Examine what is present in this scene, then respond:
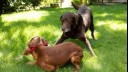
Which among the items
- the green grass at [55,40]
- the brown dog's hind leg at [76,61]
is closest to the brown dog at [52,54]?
the brown dog's hind leg at [76,61]

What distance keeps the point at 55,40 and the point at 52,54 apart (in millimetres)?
2023

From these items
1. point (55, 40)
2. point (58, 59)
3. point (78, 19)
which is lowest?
point (55, 40)

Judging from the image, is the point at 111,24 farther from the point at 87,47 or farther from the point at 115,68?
the point at 115,68

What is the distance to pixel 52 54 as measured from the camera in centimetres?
536

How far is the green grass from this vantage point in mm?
5727

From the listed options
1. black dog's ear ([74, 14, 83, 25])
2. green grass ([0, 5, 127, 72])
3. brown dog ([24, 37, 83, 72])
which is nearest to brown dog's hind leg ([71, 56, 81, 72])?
brown dog ([24, 37, 83, 72])

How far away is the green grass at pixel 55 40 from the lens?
5.73 metres

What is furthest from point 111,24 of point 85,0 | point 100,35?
point 85,0

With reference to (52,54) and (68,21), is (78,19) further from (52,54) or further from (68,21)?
(52,54)

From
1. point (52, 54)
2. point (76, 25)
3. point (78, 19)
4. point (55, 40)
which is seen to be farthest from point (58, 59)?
point (55, 40)

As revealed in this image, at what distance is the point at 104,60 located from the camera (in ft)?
19.9

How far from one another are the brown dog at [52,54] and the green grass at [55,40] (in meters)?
0.17

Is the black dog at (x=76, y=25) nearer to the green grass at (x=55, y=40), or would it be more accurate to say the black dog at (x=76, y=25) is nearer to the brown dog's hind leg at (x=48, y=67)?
the green grass at (x=55, y=40)

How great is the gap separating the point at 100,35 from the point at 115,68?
2513 mm
